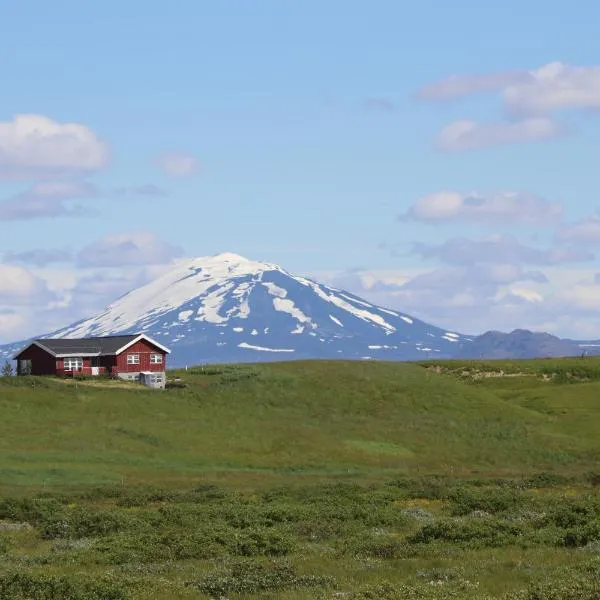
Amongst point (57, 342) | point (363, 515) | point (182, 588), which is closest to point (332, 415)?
point (57, 342)

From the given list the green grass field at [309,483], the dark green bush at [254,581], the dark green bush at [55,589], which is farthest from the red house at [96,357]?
the dark green bush at [55,589]

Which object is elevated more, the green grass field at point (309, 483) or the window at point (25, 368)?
the window at point (25, 368)

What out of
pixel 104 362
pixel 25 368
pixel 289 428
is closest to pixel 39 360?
pixel 25 368

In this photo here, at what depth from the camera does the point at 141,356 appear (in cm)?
12131

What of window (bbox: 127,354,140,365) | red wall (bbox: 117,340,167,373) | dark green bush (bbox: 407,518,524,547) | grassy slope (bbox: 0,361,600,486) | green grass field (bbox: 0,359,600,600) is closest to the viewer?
green grass field (bbox: 0,359,600,600)

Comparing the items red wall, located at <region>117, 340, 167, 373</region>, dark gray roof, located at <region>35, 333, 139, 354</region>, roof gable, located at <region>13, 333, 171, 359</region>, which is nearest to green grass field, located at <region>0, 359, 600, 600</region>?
red wall, located at <region>117, 340, 167, 373</region>

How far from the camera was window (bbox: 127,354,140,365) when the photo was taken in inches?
4751

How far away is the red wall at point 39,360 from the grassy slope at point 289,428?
12.5m

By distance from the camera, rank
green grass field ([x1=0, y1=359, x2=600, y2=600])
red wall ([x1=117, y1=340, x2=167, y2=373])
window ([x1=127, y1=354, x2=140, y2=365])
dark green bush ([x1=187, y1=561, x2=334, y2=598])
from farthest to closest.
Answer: window ([x1=127, y1=354, x2=140, y2=365]) < red wall ([x1=117, y1=340, x2=167, y2=373]) < green grass field ([x1=0, y1=359, x2=600, y2=600]) < dark green bush ([x1=187, y1=561, x2=334, y2=598])

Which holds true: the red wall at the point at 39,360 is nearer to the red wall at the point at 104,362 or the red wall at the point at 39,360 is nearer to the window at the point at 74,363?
the red wall at the point at 104,362

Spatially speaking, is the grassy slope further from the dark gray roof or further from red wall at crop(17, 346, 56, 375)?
red wall at crop(17, 346, 56, 375)

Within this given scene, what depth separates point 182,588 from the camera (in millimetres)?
22766

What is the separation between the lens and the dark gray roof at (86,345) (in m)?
119

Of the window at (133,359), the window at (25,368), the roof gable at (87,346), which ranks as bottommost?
the window at (25,368)
